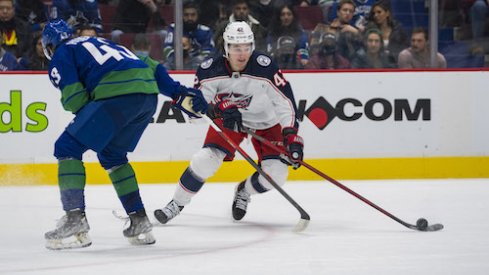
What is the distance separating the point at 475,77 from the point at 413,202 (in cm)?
163

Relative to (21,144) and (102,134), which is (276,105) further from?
(21,144)

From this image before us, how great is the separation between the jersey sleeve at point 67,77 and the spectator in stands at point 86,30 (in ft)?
9.37

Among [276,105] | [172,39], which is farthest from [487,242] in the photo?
[172,39]

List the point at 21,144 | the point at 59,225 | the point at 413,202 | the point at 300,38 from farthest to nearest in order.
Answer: the point at 300,38 → the point at 21,144 → the point at 413,202 → the point at 59,225

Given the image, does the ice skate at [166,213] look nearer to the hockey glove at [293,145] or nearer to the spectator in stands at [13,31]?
the hockey glove at [293,145]

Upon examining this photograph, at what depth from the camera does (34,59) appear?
7.06 m

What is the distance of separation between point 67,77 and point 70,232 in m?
0.66

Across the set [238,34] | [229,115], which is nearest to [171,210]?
[229,115]

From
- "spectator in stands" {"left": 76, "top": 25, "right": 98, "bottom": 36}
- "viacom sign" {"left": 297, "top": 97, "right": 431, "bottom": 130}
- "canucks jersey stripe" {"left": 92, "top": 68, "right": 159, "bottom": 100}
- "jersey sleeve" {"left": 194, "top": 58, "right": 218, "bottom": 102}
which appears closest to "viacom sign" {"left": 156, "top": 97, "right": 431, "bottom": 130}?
"viacom sign" {"left": 297, "top": 97, "right": 431, "bottom": 130}

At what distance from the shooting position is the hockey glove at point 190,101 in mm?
4598

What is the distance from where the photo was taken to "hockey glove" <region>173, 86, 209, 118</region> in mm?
4598

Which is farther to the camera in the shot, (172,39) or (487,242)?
(172,39)

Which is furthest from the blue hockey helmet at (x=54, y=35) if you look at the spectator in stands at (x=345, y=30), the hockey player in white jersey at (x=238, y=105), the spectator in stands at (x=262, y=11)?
the spectator in stands at (x=345, y=30)

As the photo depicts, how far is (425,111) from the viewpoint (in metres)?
7.37
